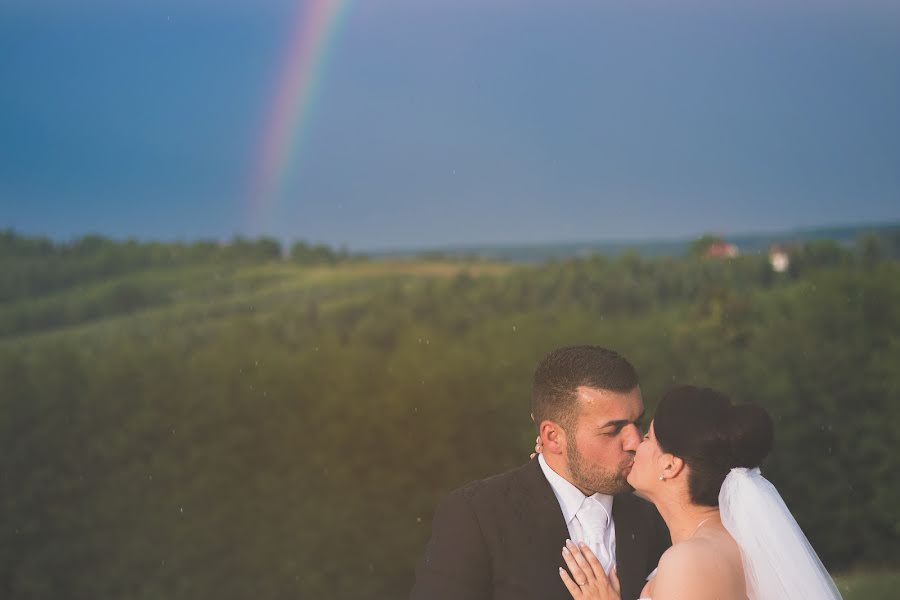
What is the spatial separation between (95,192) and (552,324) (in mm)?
3242

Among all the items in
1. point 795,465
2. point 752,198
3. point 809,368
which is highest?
point 752,198

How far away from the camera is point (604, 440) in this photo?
8.33 ft

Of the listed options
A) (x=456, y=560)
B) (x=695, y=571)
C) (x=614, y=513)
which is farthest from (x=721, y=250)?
(x=456, y=560)

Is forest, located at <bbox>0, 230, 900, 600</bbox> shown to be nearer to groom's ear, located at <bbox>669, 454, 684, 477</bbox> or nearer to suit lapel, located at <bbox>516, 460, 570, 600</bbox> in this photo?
suit lapel, located at <bbox>516, 460, 570, 600</bbox>

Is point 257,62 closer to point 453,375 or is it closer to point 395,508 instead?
point 453,375

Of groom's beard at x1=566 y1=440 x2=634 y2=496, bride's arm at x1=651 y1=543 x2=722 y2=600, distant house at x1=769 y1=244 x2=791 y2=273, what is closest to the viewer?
bride's arm at x1=651 y1=543 x2=722 y2=600

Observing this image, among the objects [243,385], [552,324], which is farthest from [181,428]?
[552,324]

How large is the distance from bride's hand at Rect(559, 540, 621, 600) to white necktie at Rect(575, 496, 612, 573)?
0.31ft

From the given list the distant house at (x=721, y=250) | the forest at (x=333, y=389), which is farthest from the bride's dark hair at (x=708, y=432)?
the distant house at (x=721, y=250)

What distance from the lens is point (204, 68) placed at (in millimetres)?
7547

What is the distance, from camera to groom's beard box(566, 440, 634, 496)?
255 centimetres

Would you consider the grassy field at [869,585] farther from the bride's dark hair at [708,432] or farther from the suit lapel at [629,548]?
the bride's dark hair at [708,432]

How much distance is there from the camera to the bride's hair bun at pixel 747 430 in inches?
96.7

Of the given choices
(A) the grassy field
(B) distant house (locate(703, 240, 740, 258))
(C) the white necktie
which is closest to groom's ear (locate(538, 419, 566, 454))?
(C) the white necktie
